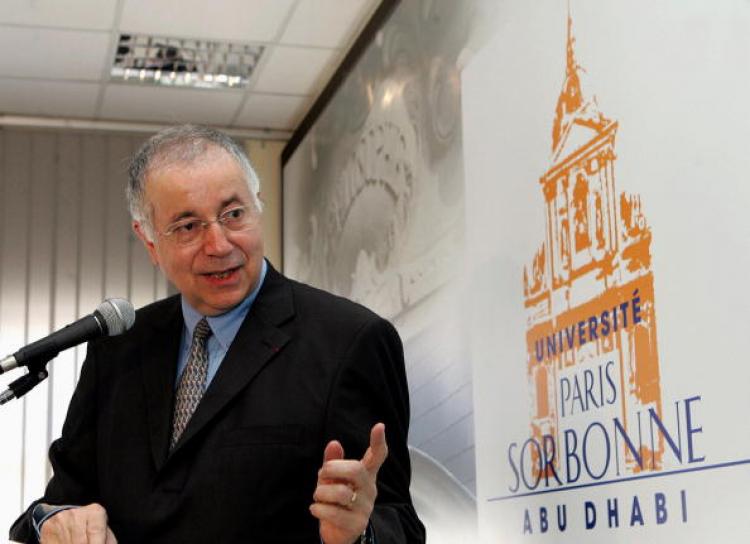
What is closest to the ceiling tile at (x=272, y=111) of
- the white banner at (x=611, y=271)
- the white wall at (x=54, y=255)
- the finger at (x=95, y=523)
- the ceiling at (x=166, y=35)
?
the ceiling at (x=166, y=35)

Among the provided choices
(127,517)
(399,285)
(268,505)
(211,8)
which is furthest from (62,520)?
(211,8)

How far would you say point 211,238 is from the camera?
6.63 feet

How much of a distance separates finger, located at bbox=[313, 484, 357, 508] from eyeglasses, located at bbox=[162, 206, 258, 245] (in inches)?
23.8

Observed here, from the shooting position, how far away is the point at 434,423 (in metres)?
3.59

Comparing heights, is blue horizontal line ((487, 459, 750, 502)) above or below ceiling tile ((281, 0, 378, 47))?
below

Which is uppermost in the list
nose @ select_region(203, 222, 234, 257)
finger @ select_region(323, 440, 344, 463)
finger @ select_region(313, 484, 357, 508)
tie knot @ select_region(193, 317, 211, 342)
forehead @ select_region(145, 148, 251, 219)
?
forehead @ select_region(145, 148, 251, 219)

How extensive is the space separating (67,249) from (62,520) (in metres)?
4.14

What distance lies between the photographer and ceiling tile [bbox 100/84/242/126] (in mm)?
5520

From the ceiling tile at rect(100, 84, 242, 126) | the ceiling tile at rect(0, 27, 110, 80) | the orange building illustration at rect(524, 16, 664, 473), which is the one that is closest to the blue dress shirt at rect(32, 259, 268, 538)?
the orange building illustration at rect(524, 16, 664, 473)

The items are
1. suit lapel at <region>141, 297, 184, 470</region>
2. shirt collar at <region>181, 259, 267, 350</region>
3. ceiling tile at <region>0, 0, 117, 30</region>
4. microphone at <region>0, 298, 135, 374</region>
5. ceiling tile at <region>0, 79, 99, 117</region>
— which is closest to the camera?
microphone at <region>0, 298, 135, 374</region>

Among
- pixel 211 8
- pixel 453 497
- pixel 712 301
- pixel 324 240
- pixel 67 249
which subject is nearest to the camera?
pixel 712 301

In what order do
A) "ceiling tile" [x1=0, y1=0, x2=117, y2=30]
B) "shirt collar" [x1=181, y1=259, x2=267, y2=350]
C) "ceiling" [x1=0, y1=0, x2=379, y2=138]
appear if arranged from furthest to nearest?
"ceiling" [x1=0, y1=0, x2=379, y2=138], "ceiling tile" [x1=0, y1=0, x2=117, y2=30], "shirt collar" [x1=181, y1=259, x2=267, y2=350]

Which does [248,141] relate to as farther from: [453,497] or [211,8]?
[453,497]

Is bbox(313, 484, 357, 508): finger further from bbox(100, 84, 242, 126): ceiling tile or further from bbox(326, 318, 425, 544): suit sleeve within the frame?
bbox(100, 84, 242, 126): ceiling tile
